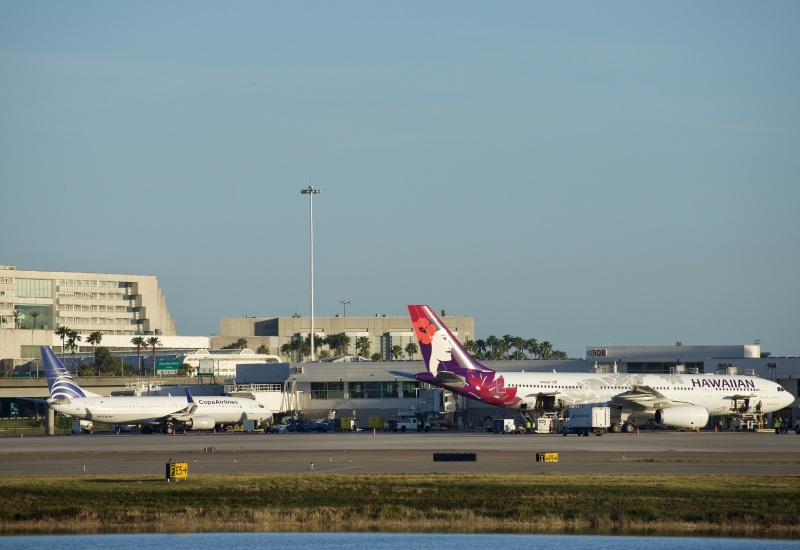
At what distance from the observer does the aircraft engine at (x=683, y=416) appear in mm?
78188

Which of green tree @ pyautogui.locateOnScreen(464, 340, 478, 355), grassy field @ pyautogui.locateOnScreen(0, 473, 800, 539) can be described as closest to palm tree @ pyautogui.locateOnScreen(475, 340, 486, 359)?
green tree @ pyautogui.locateOnScreen(464, 340, 478, 355)

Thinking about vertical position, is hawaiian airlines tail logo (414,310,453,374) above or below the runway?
above

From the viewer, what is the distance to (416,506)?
35.8 m

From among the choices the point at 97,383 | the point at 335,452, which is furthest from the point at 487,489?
the point at 97,383

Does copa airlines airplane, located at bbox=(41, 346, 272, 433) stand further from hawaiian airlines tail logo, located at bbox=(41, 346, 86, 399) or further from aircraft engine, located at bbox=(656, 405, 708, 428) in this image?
aircraft engine, located at bbox=(656, 405, 708, 428)

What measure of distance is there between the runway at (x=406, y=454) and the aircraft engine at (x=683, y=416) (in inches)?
41.1

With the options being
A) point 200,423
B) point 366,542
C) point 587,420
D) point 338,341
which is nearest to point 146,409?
point 200,423

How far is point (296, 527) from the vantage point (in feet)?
111

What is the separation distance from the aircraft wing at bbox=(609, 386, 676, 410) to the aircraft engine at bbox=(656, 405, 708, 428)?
1322 millimetres

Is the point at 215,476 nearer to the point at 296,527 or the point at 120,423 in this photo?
the point at 296,527

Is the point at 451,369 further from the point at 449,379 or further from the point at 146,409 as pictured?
the point at 146,409

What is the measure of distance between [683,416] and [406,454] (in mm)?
29380

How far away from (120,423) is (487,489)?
54.9 meters

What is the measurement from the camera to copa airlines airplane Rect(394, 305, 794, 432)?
79250 millimetres
